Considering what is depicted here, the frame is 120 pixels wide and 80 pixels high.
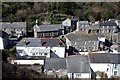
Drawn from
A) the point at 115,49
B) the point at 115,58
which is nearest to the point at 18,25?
the point at 115,49

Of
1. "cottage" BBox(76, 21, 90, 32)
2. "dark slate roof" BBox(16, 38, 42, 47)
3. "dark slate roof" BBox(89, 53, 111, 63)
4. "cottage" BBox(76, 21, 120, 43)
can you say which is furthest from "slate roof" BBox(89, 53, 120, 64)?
"cottage" BBox(76, 21, 90, 32)

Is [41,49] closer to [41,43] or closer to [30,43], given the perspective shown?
[41,43]

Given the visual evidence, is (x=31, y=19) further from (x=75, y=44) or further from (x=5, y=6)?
(x=75, y=44)

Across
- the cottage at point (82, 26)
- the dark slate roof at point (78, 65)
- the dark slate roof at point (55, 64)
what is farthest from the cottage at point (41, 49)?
the cottage at point (82, 26)

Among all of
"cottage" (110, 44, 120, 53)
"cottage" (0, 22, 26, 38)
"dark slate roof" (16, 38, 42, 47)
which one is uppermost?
"cottage" (0, 22, 26, 38)

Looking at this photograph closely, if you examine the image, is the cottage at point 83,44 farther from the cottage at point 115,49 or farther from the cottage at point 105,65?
the cottage at point 105,65

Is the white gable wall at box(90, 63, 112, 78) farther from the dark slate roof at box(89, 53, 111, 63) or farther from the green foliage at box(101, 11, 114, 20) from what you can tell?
the green foliage at box(101, 11, 114, 20)

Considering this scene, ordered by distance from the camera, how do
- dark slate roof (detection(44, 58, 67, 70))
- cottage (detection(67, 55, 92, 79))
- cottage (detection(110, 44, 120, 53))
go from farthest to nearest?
cottage (detection(110, 44, 120, 53))
dark slate roof (detection(44, 58, 67, 70))
cottage (detection(67, 55, 92, 79))
